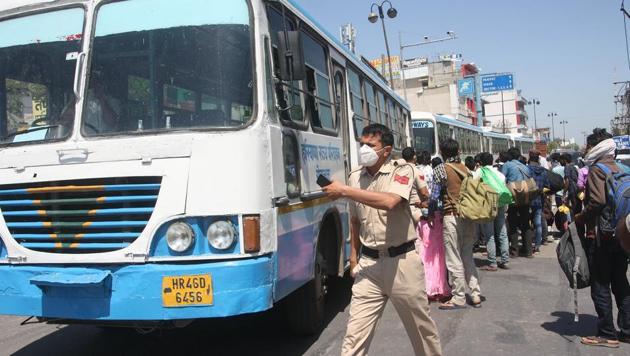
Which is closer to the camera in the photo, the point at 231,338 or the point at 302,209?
the point at 302,209

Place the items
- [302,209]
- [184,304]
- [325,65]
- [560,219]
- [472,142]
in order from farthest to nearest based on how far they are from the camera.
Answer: [472,142] → [560,219] → [325,65] → [302,209] → [184,304]

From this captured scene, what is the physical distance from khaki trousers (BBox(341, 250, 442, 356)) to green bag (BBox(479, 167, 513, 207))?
4340mm

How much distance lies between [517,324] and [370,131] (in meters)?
3.19

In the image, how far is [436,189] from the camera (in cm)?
618

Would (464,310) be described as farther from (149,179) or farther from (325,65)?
(149,179)

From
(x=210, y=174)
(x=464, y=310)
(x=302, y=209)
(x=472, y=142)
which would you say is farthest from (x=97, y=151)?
(x=472, y=142)

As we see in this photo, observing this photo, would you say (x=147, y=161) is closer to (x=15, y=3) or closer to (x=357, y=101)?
(x=15, y=3)

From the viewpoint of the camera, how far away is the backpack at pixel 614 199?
4.56m

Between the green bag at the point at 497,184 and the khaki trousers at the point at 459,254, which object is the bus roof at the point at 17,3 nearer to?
the khaki trousers at the point at 459,254

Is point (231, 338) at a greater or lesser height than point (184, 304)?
lesser

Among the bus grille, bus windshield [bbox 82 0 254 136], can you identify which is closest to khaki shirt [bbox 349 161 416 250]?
bus windshield [bbox 82 0 254 136]

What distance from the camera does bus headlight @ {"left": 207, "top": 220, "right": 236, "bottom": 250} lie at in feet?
12.3

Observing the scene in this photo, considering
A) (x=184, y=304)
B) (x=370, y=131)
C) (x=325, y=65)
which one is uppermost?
(x=325, y=65)

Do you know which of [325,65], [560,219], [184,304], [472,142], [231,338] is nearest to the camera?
[184,304]
